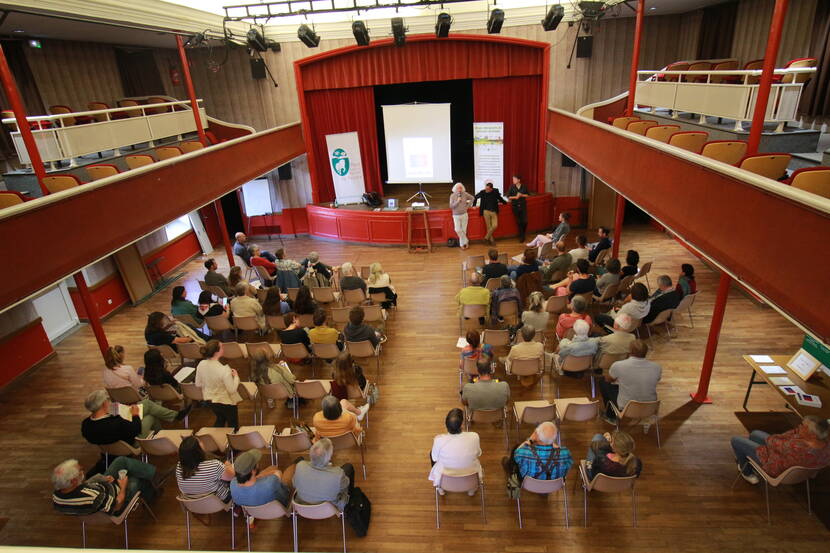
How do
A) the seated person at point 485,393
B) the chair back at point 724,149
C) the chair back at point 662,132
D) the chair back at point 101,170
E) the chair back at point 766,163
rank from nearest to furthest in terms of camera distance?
the chair back at point 766,163 < the seated person at point 485,393 < the chair back at point 724,149 < the chair back at point 662,132 < the chair back at point 101,170

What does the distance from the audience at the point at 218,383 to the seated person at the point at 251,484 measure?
129cm

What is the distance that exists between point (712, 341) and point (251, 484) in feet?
17.4

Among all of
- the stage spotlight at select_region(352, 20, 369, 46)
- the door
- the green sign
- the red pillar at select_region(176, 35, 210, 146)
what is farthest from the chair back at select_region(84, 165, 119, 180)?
the green sign

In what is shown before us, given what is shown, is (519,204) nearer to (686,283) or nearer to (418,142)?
(418,142)

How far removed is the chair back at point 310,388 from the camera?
207 inches

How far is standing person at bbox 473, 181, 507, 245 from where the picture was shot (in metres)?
11.0

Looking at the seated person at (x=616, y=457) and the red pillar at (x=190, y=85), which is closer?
the seated person at (x=616, y=457)

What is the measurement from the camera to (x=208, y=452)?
16.5 feet

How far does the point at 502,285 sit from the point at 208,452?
466cm

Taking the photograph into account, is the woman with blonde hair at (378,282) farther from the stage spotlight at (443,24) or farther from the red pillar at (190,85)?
the stage spotlight at (443,24)

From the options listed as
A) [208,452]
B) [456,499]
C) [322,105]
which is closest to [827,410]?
[456,499]

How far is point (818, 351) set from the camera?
15.8 feet

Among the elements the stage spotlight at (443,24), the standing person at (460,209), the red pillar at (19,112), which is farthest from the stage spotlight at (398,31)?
the red pillar at (19,112)

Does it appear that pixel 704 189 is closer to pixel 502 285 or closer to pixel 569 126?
pixel 502 285
